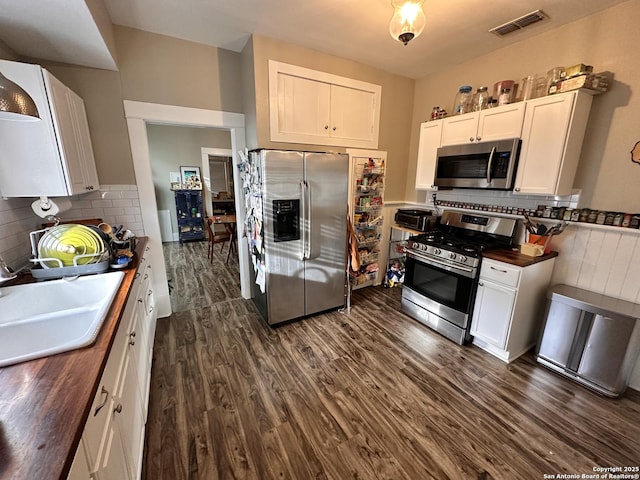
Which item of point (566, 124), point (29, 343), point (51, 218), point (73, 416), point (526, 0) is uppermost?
point (526, 0)

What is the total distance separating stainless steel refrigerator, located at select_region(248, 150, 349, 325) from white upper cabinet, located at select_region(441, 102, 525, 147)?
3.79 ft

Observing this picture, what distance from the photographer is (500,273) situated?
7.11 feet

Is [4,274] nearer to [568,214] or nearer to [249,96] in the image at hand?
[249,96]

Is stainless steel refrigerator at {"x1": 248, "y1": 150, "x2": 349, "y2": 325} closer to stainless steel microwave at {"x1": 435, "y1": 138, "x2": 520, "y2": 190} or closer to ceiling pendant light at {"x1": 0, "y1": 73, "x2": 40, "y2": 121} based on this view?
stainless steel microwave at {"x1": 435, "y1": 138, "x2": 520, "y2": 190}

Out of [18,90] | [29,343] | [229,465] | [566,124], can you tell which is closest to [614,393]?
[566,124]

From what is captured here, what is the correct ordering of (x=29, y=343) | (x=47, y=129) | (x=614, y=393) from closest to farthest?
(x=29, y=343) < (x=47, y=129) < (x=614, y=393)

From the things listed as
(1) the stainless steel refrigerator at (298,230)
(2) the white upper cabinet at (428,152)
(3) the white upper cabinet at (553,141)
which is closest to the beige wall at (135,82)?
(1) the stainless steel refrigerator at (298,230)

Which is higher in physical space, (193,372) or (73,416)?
(73,416)

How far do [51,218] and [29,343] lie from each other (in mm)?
1196

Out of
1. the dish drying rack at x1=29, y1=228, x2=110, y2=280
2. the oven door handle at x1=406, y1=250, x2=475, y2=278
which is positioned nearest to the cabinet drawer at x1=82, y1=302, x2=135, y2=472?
the dish drying rack at x1=29, y1=228, x2=110, y2=280

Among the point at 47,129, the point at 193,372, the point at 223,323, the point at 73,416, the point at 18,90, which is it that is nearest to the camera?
the point at 73,416

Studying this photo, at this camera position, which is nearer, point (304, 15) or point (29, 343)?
point (29, 343)

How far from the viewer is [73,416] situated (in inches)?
28.0

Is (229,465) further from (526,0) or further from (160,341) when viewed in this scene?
(526,0)
